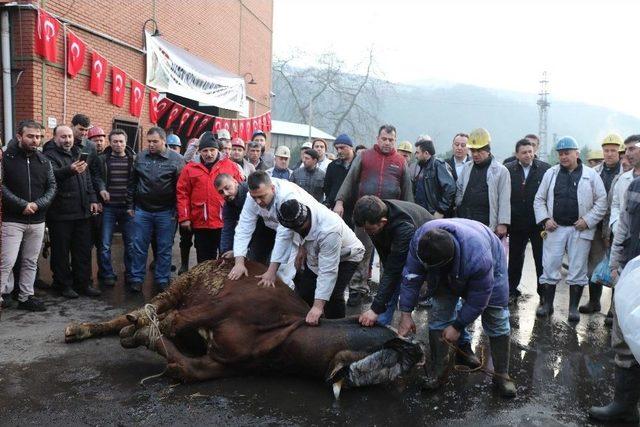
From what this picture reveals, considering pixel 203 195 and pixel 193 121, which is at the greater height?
pixel 193 121

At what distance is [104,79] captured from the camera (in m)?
10.2

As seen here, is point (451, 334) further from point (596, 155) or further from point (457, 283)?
point (596, 155)

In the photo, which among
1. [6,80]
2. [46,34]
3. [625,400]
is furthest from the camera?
[6,80]

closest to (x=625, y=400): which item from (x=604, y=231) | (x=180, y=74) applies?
(x=604, y=231)

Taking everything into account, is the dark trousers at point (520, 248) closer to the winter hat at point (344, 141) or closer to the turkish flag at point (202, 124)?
the winter hat at point (344, 141)

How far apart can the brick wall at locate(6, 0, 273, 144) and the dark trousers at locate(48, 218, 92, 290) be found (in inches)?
156

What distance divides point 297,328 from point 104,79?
8240 mm

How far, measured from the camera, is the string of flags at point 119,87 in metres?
8.61

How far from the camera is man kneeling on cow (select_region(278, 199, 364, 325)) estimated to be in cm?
399

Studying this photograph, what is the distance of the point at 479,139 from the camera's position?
606 centimetres

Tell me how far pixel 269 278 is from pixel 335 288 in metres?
0.62

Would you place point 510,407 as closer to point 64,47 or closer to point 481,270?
point 481,270

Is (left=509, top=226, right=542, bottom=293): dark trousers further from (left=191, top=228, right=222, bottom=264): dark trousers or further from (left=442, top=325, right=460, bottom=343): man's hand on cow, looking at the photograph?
(left=191, top=228, right=222, bottom=264): dark trousers

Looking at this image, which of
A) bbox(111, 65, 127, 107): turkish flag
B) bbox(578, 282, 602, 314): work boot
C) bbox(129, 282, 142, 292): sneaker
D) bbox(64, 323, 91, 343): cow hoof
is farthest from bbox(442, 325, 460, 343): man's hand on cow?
bbox(111, 65, 127, 107): turkish flag
